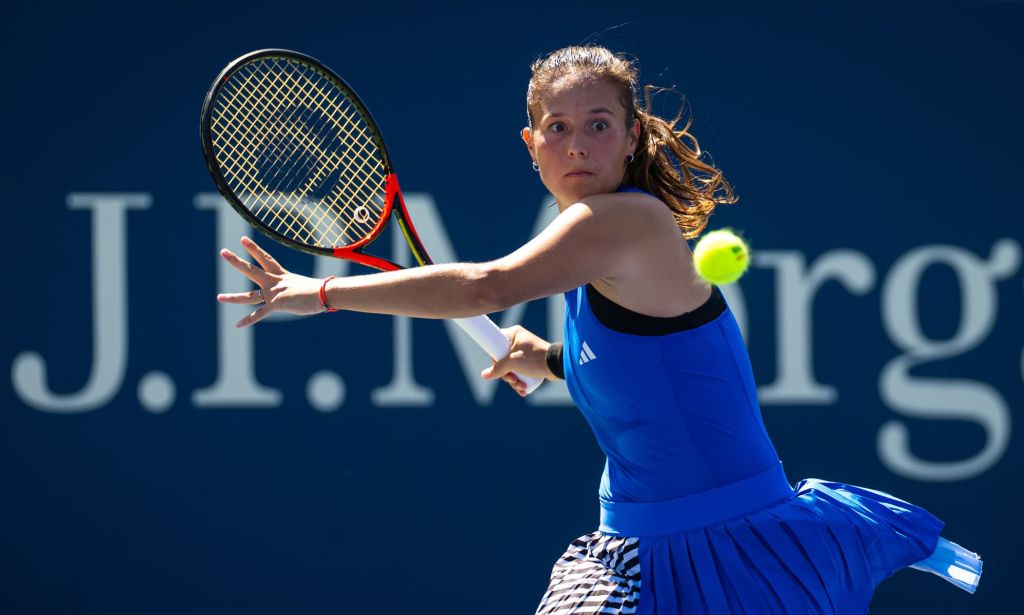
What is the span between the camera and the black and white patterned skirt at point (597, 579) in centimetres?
213

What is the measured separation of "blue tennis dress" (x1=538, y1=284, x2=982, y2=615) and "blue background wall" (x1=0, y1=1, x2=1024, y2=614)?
2.14 meters

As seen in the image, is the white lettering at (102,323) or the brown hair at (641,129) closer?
the brown hair at (641,129)

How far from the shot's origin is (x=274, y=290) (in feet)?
7.68

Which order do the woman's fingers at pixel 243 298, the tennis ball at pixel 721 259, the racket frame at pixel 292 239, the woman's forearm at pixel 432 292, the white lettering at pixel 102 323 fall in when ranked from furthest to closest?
1. the white lettering at pixel 102 323
2. the racket frame at pixel 292 239
3. the woman's fingers at pixel 243 298
4. the woman's forearm at pixel 432 292
5. the tennis ball at pixel 721 259

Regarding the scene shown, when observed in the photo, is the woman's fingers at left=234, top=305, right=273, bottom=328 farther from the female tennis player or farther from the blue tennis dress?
the blue tennis dress

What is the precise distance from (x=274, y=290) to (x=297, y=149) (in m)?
1.31

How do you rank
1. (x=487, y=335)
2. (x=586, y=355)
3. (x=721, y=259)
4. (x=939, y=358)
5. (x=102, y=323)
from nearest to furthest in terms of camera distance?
(x=721, y=259), (x=586, y=355), (x=487, y=335), (x=102, y=323), (x=939, y=358)

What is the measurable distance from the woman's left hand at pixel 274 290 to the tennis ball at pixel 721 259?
2.30 feet

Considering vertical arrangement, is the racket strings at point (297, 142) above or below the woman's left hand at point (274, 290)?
above

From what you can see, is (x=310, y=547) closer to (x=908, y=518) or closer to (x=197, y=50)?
(x=197, y=50)

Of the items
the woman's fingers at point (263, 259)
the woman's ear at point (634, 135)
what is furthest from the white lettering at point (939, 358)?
the woman's fingers at point (263, 259)

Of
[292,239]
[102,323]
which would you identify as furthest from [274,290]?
[102,323]

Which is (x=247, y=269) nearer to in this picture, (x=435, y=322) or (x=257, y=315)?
(x=257, y=315)

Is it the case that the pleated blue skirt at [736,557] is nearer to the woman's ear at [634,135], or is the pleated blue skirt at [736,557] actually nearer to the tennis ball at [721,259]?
the tennis ball at [721,259]
